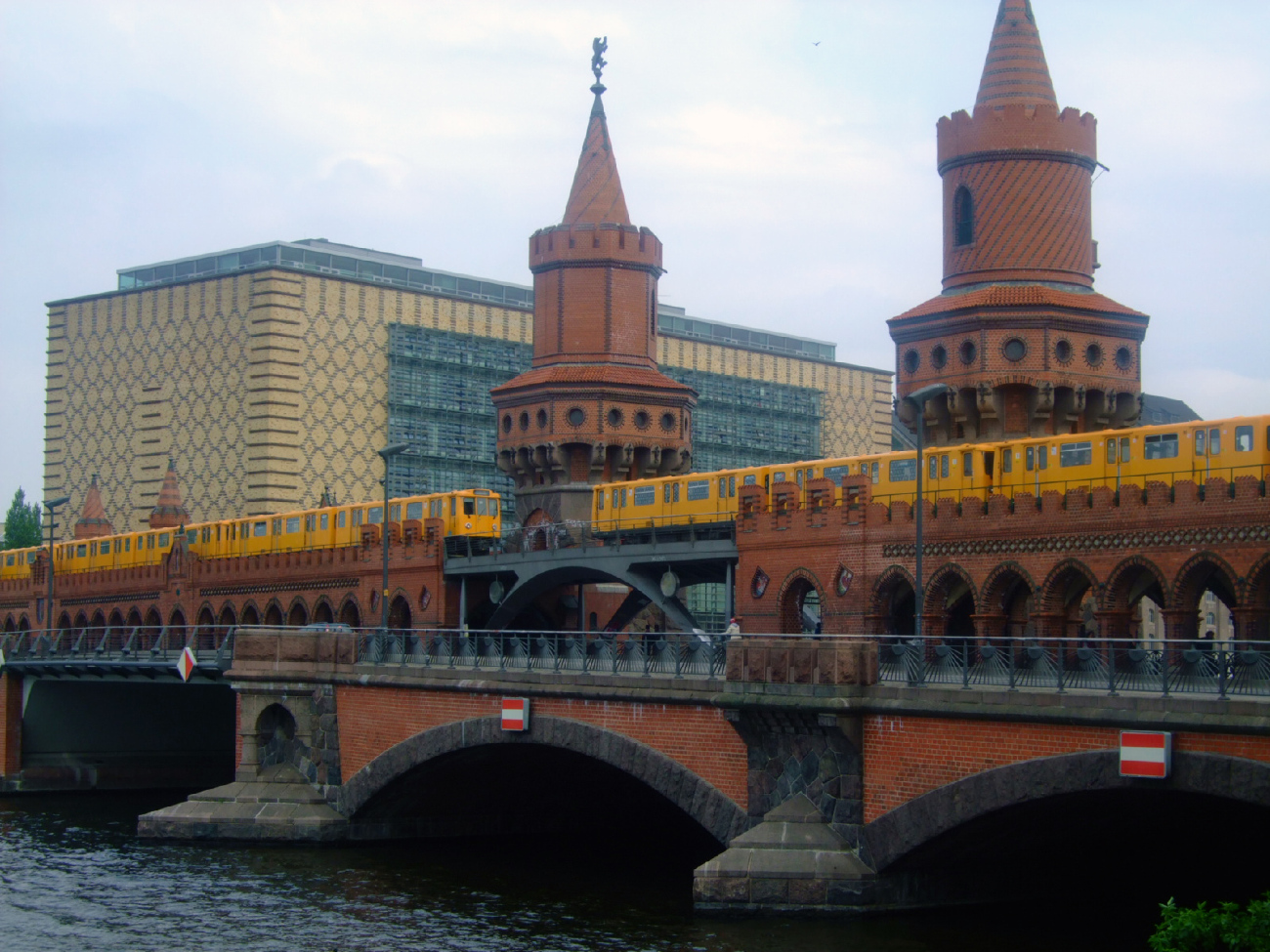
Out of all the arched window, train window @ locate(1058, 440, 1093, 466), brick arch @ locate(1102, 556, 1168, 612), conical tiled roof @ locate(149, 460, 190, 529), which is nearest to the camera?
brick arch @ locate(1102, 556, 1168, 612)

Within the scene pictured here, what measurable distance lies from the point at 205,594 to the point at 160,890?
3932 centimetres

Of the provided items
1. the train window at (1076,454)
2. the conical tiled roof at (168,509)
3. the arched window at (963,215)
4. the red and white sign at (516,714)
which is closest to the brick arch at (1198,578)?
the train window at (1076,454)

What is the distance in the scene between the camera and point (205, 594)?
80.9 meters

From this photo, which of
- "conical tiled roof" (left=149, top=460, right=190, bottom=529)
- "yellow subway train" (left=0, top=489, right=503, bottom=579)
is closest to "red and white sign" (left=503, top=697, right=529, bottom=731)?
"yellow subway train" (left=0, top=489, right=503, bottom=579)

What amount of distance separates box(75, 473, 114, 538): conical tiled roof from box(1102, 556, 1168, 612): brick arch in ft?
229

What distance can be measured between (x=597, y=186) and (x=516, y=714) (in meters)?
32.2

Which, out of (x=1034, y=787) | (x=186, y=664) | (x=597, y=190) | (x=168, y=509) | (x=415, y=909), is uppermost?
(x=597, y=190)

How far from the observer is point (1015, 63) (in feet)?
195

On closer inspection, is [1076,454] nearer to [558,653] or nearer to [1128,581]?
[1128,581]

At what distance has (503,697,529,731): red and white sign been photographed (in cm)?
4331

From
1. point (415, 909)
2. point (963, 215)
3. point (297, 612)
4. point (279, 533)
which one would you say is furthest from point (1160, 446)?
point (279, 533)

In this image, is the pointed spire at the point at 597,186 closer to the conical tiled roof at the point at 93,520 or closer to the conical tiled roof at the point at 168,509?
the conical tiled roof at the point at 168,509

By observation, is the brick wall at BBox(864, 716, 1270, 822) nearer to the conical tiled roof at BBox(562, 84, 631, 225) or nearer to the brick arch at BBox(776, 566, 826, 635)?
the brick arch at BBox(776, 566, 826, 635)

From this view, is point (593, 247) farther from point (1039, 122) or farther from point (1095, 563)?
point (1095, 563)
